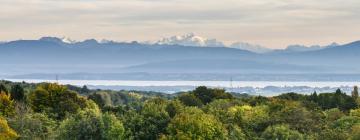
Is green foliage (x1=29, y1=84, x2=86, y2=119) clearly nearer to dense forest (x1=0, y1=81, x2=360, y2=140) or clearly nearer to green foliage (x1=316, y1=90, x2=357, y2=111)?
dense forest (x1=0, y1=81, x2=360, y2=140)

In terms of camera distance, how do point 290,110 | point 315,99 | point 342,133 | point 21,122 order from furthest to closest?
point 315,99
point 290,110
point 21,122
point 342,133

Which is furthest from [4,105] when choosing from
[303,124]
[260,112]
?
[303,124]

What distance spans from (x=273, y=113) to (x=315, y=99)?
34043 millimetres

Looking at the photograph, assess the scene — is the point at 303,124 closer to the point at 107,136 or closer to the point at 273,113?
the point at 273,113

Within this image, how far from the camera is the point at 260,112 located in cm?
8406

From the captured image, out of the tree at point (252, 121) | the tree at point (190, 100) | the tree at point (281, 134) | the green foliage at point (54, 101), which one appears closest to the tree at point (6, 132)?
the tree at point (252, 121)

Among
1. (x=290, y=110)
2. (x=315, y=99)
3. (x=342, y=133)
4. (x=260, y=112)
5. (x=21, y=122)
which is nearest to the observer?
(x=342, y=133)

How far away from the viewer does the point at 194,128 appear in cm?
6294

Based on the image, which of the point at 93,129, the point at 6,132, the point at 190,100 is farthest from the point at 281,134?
the point at 190,100

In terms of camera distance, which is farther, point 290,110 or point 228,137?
point 290,110

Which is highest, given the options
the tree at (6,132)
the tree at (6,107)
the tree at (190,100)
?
the tree at (190,100)

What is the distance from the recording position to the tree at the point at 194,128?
205ft

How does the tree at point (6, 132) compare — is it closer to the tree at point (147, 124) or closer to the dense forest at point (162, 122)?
the dense forest at point (162, 122)

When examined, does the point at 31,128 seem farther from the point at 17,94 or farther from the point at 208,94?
the point at 208,94
